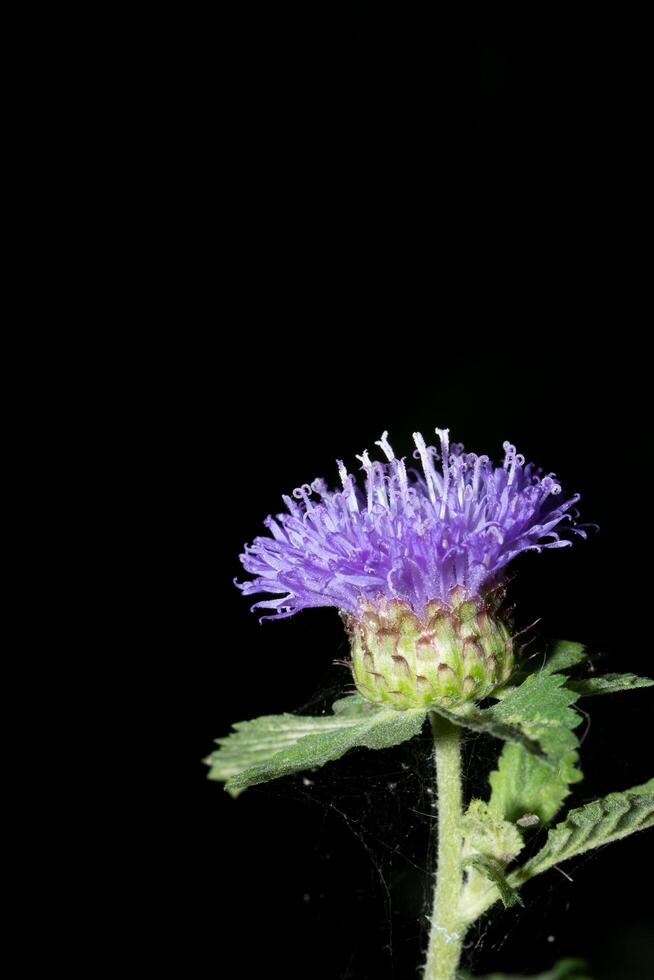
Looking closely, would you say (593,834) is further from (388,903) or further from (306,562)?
(388,903)

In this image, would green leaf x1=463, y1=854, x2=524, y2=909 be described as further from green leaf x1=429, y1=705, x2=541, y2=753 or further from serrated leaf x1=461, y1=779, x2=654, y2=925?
green leaf x1=429, y1=705, x2=541, y2=753

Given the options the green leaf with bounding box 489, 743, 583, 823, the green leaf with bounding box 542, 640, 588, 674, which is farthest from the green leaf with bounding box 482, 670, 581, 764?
the green leaf with bounding box 489, 743, 583, 823

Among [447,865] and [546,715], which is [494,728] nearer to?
[546,715]

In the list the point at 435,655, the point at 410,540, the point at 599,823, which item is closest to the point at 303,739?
the point at 435,655

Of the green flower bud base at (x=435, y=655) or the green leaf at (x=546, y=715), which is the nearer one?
the green leaf at (x=546, y=715)

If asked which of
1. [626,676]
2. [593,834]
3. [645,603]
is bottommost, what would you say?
[593,834]

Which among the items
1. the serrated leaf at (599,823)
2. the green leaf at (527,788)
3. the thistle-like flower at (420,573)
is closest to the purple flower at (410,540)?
the thistle-like flower at (420,573)

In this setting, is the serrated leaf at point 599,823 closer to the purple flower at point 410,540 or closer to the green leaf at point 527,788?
the green leaf at point 527,788

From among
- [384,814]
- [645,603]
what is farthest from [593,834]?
[645,603]
